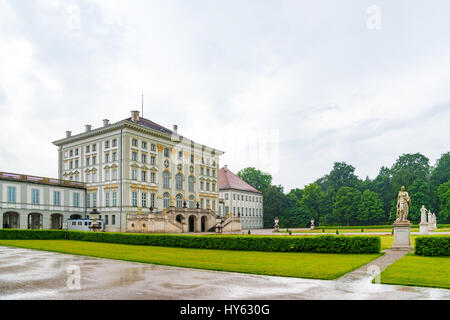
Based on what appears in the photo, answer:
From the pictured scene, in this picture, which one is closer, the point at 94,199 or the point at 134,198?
the point at 134,198

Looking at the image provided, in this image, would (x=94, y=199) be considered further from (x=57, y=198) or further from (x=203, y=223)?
(x=203, y=223)

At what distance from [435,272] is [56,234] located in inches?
1332

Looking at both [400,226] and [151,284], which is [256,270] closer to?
[151,284]

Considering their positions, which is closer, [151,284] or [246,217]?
[151,284]

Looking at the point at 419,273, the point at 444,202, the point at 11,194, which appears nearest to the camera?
the point at 419,273

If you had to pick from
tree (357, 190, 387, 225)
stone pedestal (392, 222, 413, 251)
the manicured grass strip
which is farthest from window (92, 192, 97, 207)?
tree (357, 190, 387, 225)

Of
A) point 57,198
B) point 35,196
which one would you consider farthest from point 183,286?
point 57,198

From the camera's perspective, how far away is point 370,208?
87.6 m

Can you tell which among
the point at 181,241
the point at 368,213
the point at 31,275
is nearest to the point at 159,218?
the point at 181,241

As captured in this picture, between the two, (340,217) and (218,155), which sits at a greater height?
(218,155)

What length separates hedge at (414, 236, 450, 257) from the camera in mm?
19219

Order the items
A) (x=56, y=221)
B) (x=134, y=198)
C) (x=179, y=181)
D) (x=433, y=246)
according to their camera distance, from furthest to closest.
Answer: (x=179, y=181)
(x=56, y=221)
(x=134, y=198)
(x=433, y=246)

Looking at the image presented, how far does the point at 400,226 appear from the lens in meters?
23.2

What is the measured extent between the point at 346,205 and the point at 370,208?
521cm
